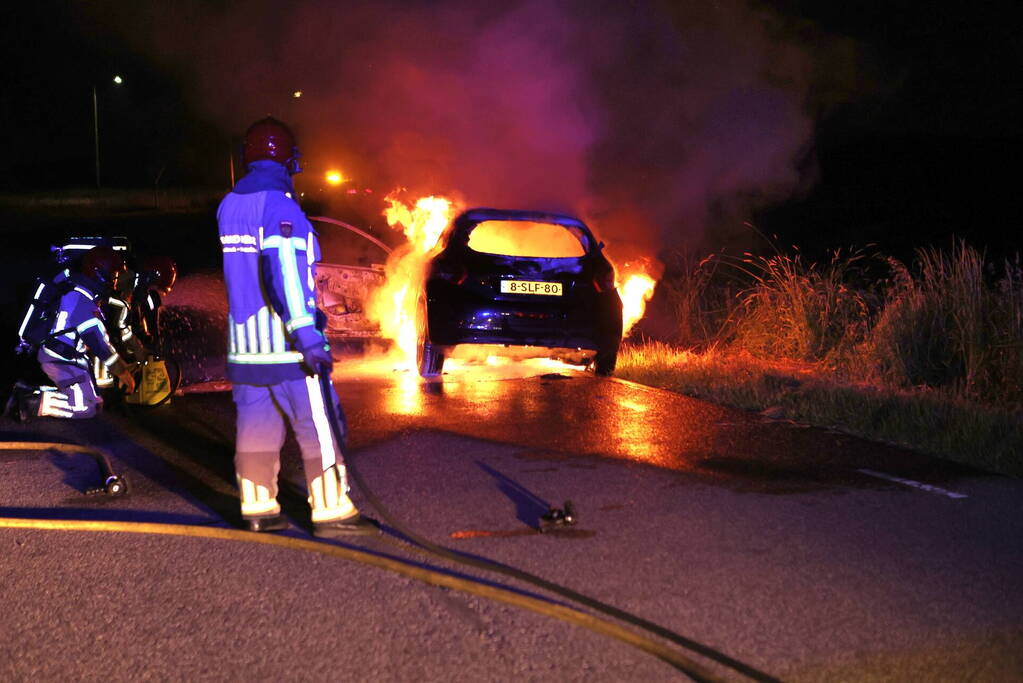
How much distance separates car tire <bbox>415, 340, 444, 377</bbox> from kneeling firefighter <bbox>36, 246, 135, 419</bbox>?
3028mm

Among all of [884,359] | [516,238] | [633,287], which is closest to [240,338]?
[516,238]

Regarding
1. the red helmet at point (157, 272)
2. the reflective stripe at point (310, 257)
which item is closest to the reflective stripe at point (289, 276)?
the reflective stripe at point (310, 257)

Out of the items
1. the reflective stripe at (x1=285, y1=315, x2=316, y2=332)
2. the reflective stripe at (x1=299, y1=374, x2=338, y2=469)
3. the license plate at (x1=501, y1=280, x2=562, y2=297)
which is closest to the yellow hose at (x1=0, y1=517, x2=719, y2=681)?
the reflective stripe at (x1=299, y1=374, x2=338, y2=469)

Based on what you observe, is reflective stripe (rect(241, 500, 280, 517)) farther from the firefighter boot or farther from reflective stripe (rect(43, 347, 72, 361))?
reflective stripe (rect(43, 347, 72, 361))

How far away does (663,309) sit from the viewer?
53.2ft

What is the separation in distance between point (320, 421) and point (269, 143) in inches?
53.4

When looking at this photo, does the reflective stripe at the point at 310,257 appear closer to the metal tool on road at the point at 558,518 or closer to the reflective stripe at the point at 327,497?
the reflective stripe at the point at 327,497

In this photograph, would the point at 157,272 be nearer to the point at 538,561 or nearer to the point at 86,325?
the point at 86,325

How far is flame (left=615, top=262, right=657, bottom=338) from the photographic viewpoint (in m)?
14.0

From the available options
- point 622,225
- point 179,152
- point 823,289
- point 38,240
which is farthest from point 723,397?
point 179,152

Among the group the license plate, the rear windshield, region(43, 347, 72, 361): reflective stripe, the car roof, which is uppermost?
the car roof

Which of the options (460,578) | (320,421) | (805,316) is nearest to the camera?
(460,578)

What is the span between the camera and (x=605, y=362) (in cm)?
1116

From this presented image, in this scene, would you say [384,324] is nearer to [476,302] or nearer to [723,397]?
[476,302]
